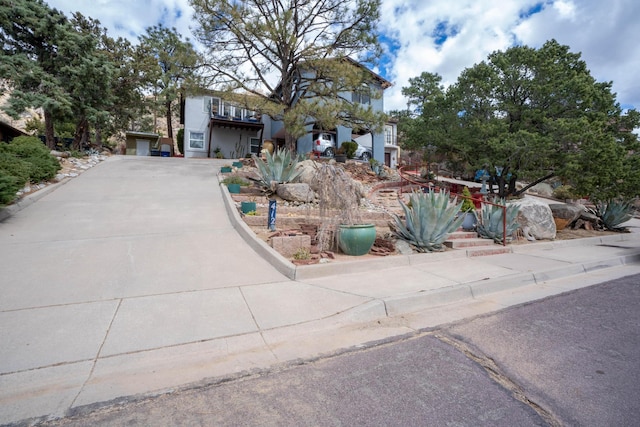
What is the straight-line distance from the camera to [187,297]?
4066 millimetres

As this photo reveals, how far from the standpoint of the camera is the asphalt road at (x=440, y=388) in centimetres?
217

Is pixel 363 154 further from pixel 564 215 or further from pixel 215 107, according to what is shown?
pixel 564 215

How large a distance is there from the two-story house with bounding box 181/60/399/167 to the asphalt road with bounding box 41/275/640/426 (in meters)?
22.9

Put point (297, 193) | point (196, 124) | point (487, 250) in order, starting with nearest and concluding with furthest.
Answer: point (487, 250) < point (297, 193) < point (196, 124)

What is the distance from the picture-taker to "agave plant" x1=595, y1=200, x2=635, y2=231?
11.7 m

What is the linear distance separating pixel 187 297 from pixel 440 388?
3.15 m

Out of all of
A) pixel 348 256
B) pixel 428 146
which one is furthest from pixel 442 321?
pixel 428 146

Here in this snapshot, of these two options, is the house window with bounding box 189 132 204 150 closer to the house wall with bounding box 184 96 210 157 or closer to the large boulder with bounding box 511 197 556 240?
the house wall with bounding box 184 96 210 157

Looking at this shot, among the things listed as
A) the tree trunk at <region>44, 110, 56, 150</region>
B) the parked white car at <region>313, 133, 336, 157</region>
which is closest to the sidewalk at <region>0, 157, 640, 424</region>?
the tree trunk at <region>44, 110, 56, 150</region>

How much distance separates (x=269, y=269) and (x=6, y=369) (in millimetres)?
3262

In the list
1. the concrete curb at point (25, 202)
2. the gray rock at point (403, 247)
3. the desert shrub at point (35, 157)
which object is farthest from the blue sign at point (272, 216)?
the desert shrub at point (35, 157)

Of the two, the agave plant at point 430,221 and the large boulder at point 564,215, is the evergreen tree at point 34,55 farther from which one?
the large boulder at point 564,215

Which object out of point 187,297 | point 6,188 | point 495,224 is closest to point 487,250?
point 495,224

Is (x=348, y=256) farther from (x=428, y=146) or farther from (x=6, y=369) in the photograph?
(x=428, y=146)
